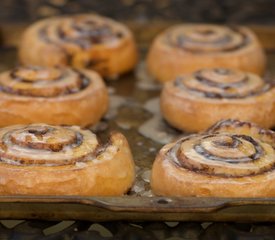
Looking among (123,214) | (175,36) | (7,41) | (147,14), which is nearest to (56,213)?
(123,214)

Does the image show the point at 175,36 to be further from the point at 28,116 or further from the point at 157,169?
the point at 157,169

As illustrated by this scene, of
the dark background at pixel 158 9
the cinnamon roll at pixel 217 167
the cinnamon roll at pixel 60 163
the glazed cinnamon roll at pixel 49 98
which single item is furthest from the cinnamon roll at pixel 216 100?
the dark background at pixel 158 9

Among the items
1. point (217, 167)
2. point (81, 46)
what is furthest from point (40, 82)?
point (217, 167)

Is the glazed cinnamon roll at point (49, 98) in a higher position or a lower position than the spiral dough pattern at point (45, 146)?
lower

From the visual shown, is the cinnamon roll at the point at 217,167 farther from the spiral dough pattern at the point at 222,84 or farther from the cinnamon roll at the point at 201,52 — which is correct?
the cinnamon roll at the point at 201,52

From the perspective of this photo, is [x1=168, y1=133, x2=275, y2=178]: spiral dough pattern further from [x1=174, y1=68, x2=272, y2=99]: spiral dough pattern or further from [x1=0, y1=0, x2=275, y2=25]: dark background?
[x1=0, y1=0, x2=275, y2=25]: dark background

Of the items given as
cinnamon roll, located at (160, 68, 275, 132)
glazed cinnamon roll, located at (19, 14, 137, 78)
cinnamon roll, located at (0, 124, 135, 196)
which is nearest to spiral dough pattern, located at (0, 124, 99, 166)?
cinnamon roll, located at (0, 124, 135, 196)

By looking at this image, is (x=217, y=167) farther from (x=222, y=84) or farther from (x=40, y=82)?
(x=40, y=82)
